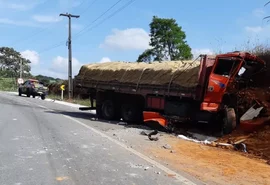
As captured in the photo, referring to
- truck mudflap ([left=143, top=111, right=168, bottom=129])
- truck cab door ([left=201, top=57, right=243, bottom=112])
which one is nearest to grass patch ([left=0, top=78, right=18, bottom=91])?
truck mudflap ([left=143, top=111, right=168, bottom=129])

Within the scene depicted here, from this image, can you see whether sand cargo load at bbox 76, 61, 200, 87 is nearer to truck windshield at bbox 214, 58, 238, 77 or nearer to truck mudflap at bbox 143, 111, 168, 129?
truck windshield at bbox 214, 58, 238, 77

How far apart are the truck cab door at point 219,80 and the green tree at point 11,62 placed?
9064cm

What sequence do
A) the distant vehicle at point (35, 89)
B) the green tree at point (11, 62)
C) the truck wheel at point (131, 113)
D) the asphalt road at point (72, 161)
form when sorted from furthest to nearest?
the green tree at point (11, 62)
the distant vehicle at point (35, 89)
the truck wheel at point (131, 113)
the asphalt road at point (72, 161)

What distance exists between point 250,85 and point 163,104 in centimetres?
331

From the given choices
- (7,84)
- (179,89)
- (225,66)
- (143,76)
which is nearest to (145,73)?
(143,76)

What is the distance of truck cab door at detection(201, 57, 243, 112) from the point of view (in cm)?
1304

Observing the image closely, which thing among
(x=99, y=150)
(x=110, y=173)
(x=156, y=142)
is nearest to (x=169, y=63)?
(x=156, y=142)

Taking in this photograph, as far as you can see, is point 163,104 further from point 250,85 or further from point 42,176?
point 42,176

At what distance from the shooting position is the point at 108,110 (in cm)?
1844

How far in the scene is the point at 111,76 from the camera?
18.1 metres

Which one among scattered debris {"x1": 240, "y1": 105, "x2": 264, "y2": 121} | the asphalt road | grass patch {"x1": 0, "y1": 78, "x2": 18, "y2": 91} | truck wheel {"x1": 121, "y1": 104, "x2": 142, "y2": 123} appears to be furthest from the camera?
grass patch {"x1": 0, "y1": 78, "x2": 18, "y2": 91}

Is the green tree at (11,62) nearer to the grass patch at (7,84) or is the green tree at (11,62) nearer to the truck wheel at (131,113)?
the grass patch at (7,84)

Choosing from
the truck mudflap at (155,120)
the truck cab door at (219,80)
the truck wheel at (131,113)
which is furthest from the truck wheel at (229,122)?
the truck wheel at (131,113)

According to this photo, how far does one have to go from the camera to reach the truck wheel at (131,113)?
1686 cm
